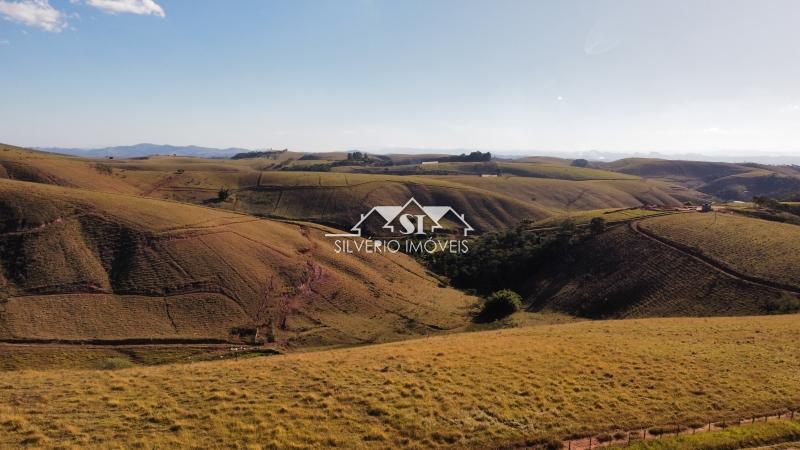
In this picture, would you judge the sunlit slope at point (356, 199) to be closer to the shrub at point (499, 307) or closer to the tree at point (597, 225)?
the tree at point (597, 225)

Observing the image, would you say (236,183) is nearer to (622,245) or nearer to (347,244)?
(347,244)

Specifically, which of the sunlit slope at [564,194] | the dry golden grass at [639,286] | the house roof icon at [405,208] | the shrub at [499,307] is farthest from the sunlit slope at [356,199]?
the shrub at [499,307]

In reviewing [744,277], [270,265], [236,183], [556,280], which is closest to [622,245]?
[556,280]

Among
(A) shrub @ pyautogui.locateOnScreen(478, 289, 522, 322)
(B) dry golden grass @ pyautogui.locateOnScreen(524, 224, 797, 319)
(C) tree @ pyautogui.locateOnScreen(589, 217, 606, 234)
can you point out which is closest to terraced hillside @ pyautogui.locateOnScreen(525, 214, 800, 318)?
(B) dry golden grass @ pyautogui.locateOnScreen(524, 224, 797, 319)

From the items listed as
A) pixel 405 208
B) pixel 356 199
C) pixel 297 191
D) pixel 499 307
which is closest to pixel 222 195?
pixel 297 191

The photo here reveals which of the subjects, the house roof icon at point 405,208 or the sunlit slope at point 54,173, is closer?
the sunlit slope at point 54,173

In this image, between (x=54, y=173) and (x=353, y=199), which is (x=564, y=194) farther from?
(x=54, y=173)

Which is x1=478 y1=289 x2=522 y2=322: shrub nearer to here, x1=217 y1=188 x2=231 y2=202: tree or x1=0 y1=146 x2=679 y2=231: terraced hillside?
x1=0 y1=146 x2=679 y2=231: terraced hillside
